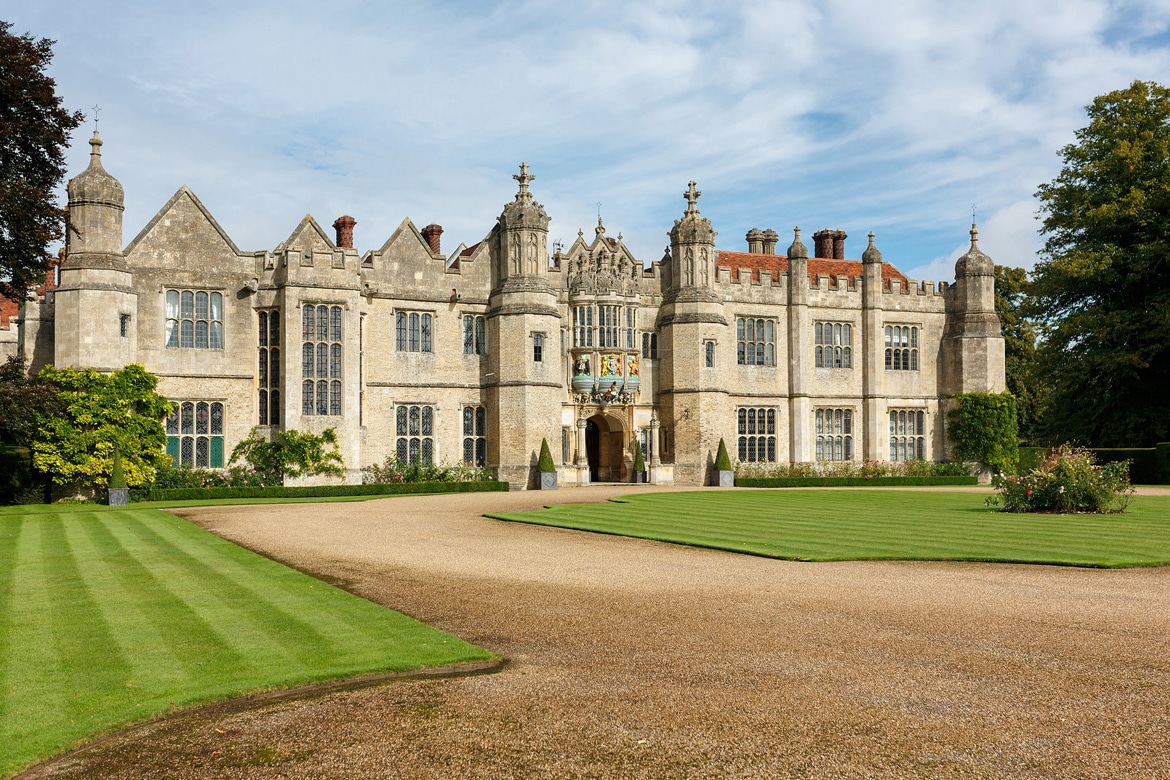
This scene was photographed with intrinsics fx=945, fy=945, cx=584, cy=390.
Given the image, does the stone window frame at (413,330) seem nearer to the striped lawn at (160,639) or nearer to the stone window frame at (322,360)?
the stone window frame at (322,360)

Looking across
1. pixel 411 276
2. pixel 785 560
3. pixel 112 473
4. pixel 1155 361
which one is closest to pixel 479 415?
pixel 411 276

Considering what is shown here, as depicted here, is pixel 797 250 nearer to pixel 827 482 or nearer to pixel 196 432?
pixel 827 482

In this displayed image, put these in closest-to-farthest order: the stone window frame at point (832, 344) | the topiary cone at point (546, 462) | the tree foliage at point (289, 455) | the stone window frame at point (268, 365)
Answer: the tree foliage at point (289, 455)
the stone window frame at point (268, 365)
the topiary cone at point (546, 462)
the stone window frame at point (832, 344)

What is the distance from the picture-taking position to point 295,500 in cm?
2516

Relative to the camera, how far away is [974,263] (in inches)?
1492

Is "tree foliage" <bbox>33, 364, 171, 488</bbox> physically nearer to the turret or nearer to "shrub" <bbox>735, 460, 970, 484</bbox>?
the turret

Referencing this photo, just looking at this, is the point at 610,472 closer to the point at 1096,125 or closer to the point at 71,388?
the point at 71,388

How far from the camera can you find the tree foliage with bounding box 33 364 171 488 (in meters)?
25.2

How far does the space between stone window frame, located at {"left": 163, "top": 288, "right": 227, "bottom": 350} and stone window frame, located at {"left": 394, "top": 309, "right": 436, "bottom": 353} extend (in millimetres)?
5468

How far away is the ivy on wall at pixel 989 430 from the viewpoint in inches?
1451

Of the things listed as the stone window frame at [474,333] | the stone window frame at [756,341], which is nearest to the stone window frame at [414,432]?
the stone window frame at [474,333]

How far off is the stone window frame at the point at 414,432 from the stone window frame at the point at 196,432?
549cm

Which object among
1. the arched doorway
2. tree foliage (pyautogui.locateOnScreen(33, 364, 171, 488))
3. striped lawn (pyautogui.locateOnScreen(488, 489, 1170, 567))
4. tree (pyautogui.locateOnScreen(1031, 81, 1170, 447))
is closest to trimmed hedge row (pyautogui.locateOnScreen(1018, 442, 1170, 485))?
tree (pyautogui.locateOnScreen(1031, 81, 1170, 447))

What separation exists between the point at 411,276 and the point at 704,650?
25893mm
